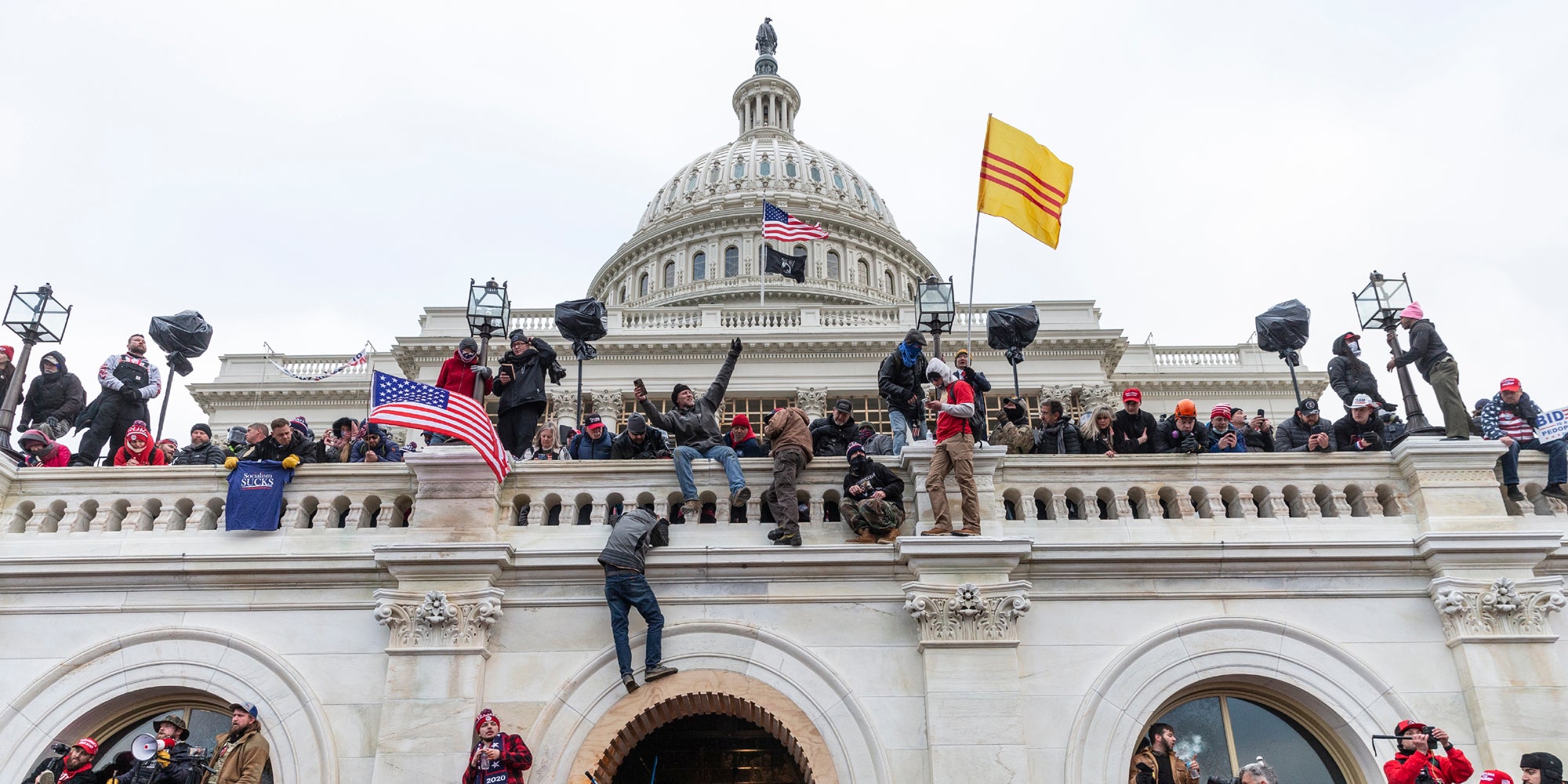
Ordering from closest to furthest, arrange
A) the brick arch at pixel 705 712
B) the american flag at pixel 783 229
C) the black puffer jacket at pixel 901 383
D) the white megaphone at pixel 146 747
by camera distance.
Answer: the white megaphone at pixel 146 747
the brick arch at pixel 705 712
the black puffer jacket at pixel 901 383
the american flag at pixel 783 229

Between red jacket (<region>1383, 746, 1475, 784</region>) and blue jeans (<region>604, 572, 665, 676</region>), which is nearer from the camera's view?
red jacket (<region>1383, 746, 1475, 784</region>)

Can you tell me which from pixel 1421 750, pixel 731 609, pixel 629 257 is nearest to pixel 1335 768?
pixel 1421 750

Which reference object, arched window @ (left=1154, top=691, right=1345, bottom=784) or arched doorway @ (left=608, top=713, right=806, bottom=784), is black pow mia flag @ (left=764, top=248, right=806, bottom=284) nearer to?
arched doorway @ (left=608, top=713, right=806, bottom=784)

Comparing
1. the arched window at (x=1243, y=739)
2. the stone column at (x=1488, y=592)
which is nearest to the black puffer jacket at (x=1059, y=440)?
the arched window at (x=1243, y=739)

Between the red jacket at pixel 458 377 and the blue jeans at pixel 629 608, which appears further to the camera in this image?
the red jacket at pixel 458 377

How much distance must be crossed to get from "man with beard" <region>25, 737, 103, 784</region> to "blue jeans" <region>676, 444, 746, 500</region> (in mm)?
5749

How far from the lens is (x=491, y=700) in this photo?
1043 centimetres

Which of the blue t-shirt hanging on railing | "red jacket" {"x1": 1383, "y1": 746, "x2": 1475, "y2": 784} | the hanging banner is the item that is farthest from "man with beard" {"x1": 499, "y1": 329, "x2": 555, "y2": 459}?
the hanging banner

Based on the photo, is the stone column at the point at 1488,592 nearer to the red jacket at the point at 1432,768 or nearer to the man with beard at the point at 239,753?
the red jacket at the point at 1432,768

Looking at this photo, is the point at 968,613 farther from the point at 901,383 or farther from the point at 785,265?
the point at 785,265

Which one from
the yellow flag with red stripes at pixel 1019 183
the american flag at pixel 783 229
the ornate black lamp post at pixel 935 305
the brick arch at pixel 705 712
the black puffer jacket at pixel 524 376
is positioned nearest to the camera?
the brick arch at pixel 705 712

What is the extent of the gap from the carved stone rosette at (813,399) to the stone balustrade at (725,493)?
3542 cm

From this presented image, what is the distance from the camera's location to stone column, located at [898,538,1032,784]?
9.93m

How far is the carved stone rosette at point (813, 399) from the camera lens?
4719cm
